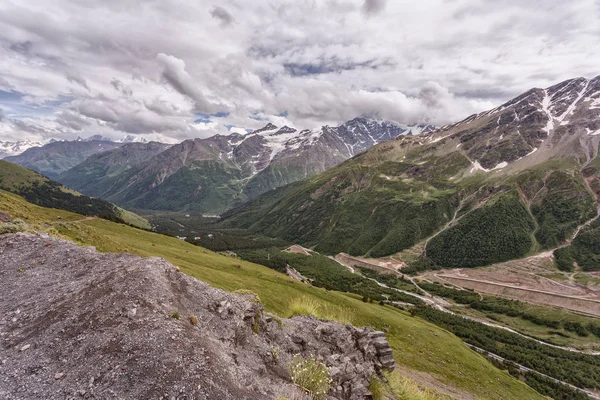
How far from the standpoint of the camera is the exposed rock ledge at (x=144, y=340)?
31.4 feet

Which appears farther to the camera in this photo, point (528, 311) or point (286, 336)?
point (528, 311)

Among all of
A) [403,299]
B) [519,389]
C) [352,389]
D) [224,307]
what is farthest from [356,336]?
[403,299]

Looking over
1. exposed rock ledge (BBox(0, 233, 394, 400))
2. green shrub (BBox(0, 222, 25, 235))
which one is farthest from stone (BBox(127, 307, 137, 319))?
green shrub (BBox(0, 222, 25, 235))

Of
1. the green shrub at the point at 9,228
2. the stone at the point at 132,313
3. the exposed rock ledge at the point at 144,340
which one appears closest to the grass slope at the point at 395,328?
the green shrub at the point at 9,228

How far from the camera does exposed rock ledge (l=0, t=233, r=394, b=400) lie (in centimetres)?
957

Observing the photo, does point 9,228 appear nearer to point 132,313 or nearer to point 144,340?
point 132,313

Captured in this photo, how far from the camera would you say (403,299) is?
15312cm

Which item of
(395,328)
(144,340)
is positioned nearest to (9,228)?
(144,340)

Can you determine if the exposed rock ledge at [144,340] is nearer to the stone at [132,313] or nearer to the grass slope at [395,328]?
the stone at [132,313]

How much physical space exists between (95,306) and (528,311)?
19793 cm

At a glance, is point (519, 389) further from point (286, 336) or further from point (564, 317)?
point (564, 317)

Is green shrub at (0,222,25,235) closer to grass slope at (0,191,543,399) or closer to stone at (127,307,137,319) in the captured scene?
grass slope at (0,191,543,399)

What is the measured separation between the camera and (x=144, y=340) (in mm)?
10672

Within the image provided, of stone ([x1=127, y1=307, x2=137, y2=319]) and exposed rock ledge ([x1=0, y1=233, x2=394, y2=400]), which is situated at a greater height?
stone ([x1=127, y1=307, x2=137, y2=319])
